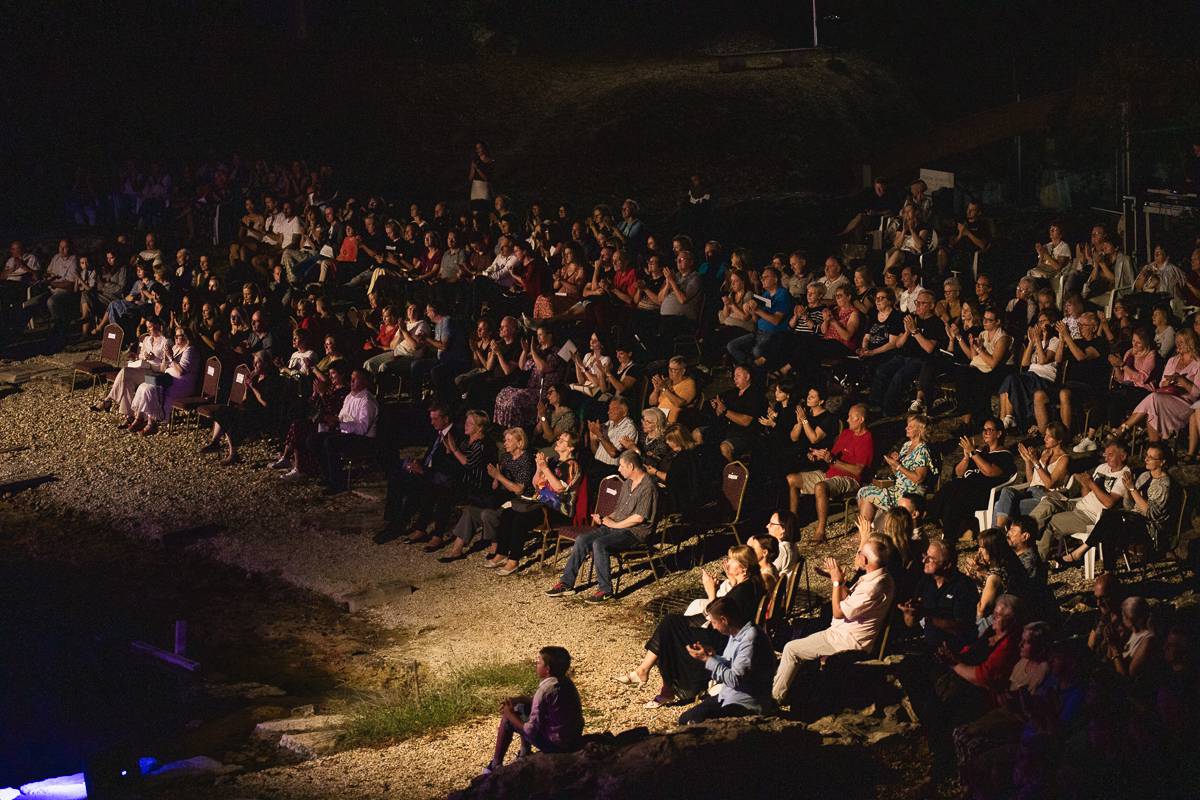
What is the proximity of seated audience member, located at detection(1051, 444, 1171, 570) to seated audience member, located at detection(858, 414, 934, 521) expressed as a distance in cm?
132

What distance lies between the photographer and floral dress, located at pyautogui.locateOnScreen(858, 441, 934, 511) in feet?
36.1

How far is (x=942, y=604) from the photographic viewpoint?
8.98 metres

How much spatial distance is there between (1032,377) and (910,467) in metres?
1.95

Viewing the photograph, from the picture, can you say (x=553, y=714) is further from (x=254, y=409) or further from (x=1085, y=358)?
(x=254, y=409)

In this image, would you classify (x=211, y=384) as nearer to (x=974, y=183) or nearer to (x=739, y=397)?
(x=739, y=397)

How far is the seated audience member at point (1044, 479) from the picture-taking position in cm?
1061

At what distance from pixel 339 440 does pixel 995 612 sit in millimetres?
7764

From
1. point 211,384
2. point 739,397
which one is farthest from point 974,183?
point 211,384

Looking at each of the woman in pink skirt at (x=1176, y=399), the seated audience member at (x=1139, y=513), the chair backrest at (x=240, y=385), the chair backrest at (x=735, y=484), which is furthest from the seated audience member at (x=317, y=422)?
the seated audience member at (x=1139, y=513)

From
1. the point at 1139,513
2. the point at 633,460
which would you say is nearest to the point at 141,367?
the point at 633,460

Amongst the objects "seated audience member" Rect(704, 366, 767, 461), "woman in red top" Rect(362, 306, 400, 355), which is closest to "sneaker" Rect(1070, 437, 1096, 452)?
"seated audience member" Rect(704, 366, 767, 461)

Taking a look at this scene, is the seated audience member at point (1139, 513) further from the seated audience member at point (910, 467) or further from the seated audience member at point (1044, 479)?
the seated audience member at point (910, 467)

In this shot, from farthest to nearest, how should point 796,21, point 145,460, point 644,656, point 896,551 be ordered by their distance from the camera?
point 796,21 → point 145,460 → point 644,656 → point 896,551

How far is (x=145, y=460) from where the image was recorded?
15.8m
